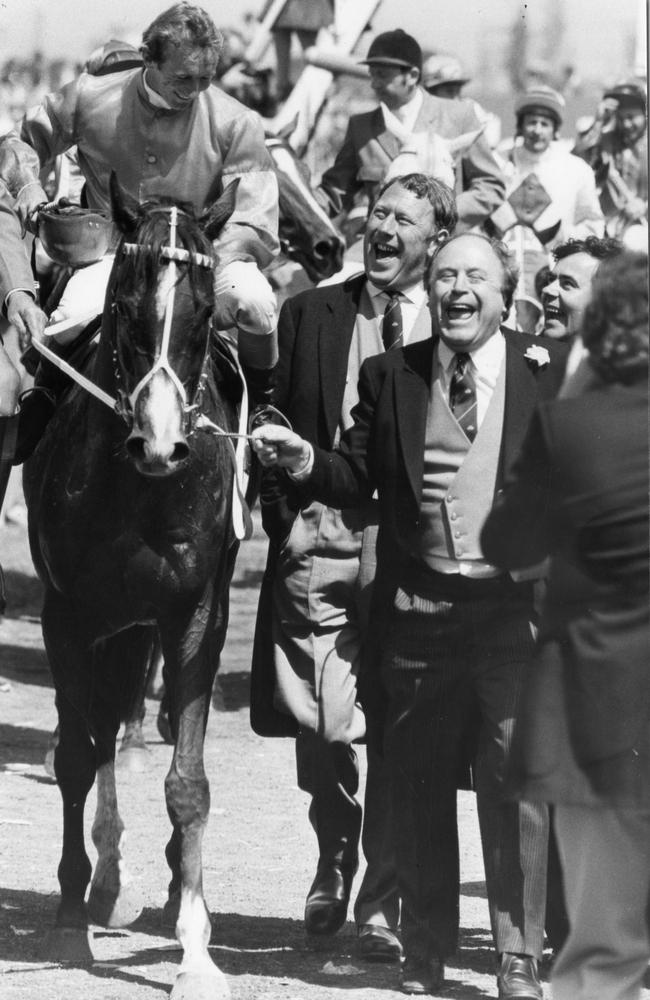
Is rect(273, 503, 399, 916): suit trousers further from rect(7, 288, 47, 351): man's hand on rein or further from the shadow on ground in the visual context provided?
rect(7, 288, 47, 351): man's hand on rein

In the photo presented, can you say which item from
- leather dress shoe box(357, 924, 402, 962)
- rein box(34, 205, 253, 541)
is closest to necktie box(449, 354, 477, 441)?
rein box(34, 205, 253, 541)

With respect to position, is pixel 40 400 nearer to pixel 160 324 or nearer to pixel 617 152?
pixel 160 324

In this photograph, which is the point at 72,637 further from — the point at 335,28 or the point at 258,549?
the point at 258,549

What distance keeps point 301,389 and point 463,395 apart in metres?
0.82

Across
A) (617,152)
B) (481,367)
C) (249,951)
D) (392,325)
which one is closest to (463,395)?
(481,367)

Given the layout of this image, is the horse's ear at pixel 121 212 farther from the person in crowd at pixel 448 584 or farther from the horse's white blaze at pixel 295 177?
the horse's white blaze at pixel 295 177

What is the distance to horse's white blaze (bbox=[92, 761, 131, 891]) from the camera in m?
7.02

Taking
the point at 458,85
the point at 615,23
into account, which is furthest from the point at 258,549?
the point at 615,23

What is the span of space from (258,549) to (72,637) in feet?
34.7

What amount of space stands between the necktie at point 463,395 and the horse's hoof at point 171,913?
200 centimetres

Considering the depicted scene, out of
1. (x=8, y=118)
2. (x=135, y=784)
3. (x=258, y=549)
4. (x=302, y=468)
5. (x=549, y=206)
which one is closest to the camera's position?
(x=302, y=468)

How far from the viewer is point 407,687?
19.8 ft

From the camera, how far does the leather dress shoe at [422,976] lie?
235 inches

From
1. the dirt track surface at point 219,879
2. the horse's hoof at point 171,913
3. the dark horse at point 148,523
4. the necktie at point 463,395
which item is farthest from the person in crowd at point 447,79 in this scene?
the horse's hoof at point 171,913
